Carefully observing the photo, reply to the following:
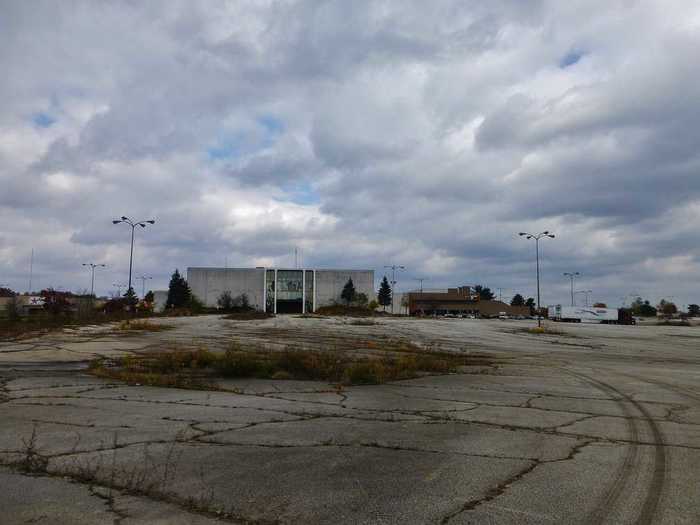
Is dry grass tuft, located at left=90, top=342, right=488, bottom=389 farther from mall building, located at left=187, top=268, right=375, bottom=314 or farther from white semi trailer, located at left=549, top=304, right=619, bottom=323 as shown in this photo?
mall building, located at left=187, top=268, right=375, bottom=314

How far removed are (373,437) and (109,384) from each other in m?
7.41

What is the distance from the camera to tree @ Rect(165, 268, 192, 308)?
120000 mm

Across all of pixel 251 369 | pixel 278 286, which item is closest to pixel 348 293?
pixel 278 286

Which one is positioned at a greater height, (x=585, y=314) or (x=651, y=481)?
(x=585, y=314)

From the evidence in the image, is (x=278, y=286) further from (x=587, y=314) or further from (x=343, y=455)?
(x=343, y=455)

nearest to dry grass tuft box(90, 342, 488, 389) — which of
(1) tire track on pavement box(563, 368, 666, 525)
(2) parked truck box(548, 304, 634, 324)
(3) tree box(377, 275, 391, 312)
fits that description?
(1) tire track on pavement box(563, 368, 666, 525)

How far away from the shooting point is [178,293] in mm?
121688

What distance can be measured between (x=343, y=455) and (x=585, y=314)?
107049 millimetres

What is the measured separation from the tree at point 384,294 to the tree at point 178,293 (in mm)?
47768

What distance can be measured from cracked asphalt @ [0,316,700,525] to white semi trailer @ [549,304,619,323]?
9641 centimetres

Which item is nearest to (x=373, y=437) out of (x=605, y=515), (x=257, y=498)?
(x=257, y=498)

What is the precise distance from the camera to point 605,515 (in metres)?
4.88

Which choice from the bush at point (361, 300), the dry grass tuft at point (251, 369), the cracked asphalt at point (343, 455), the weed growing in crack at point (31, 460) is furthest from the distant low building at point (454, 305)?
the weed growing in crack at point (31, 460)

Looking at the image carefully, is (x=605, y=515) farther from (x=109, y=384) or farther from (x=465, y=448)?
(x=109, y=384)
